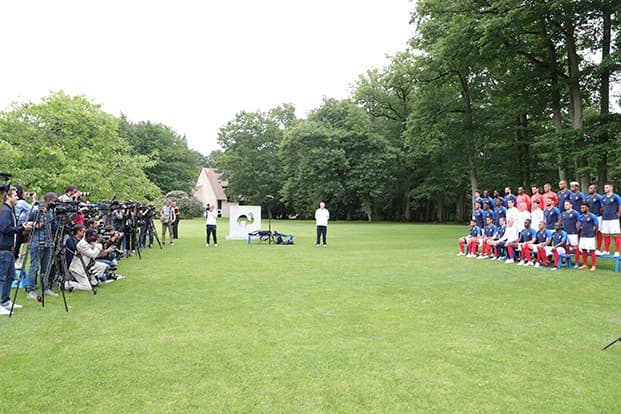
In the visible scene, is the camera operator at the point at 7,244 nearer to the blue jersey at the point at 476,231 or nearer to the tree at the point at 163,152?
the blue jersey at the point at 476,231

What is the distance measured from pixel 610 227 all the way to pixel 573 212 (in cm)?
105

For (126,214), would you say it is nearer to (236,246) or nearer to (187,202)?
(236,246)

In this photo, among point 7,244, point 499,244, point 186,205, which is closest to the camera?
point 7,244

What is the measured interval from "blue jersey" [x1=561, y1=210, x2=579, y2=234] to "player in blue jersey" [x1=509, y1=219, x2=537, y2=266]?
2.54 ft

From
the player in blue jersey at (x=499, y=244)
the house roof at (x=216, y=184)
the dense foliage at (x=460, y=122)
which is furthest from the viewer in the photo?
the house roof at (x=216, y=184)

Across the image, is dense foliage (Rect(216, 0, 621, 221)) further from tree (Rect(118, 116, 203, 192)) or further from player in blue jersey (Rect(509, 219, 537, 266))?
tree (Rect(118, 116, 203, 192))

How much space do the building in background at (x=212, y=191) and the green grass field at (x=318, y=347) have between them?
6056cm

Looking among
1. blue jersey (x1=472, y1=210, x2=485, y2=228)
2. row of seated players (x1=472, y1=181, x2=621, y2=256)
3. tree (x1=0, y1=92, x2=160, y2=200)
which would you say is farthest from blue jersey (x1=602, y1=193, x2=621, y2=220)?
tree (x1=0, y1=92, x2=160, y2=200)

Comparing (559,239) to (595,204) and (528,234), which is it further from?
(595,204)

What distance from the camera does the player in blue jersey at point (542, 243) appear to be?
35.6ft

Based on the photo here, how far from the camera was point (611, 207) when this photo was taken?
11.1 metres

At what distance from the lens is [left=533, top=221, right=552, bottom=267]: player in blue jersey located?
10.9 metres

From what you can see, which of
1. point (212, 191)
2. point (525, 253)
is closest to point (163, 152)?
point (212, 191)

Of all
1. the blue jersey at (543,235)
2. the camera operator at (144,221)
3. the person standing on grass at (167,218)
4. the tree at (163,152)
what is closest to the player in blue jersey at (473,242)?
the blue jersey at (543,235)
